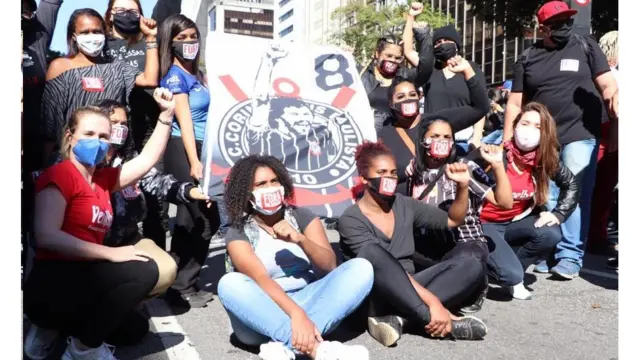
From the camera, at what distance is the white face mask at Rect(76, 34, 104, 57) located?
14.1 feet

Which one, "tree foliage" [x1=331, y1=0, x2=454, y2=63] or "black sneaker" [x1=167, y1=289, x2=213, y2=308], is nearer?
"black sneaker" [x1=167, y1=289, x2=213, y2=308]

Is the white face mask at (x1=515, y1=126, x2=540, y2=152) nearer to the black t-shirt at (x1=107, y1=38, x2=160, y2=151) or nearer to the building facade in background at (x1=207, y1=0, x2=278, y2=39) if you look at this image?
the black t-shirt at (x1=107, y1=38, x2=160, y2=151)

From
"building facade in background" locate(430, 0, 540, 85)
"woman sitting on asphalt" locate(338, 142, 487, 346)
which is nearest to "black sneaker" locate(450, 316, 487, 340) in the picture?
"woman sitting on asphalt" locate(338, 142, 487, 346)

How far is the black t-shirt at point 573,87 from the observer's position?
5.47 m

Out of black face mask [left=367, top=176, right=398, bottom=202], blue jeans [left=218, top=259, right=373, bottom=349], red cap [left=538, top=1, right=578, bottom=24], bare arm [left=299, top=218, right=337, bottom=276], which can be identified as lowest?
blue jeans [left=218, top=259, right=373, bottom=349]

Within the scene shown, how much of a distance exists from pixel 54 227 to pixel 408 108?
260cm

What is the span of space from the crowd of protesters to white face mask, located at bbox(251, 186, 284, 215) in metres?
0.01

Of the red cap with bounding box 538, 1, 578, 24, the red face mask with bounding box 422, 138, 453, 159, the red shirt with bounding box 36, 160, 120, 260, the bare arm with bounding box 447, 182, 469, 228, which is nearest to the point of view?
the red shirt with bounding box 36, 160, 120, 260

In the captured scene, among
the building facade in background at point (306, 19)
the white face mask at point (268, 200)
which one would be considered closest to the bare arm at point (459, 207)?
the white face mask at point (268, 200)

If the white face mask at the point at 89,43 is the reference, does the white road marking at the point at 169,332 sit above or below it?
below

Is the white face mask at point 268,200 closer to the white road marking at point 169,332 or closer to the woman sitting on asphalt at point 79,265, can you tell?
the woman sitting on asphalt at point 79,265

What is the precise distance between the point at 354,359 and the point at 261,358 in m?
0.53

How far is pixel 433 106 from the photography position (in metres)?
6.06

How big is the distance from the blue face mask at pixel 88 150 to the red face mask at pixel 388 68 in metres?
2.98
